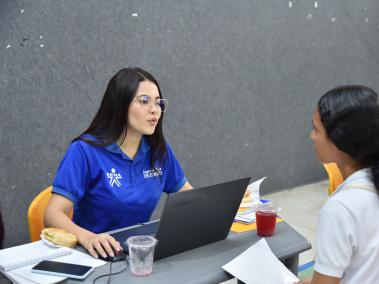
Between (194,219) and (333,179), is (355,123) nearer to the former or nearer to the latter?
(194,219)

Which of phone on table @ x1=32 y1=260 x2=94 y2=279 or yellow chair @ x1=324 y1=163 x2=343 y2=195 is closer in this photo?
phone on table @ x1=32 y1=260 x2=94 y2=279

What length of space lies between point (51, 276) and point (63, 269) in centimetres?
4

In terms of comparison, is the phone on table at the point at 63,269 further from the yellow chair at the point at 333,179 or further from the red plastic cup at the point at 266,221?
the yellow chair at the point at 333,179

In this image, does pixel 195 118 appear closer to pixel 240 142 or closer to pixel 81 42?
pixel 240 142

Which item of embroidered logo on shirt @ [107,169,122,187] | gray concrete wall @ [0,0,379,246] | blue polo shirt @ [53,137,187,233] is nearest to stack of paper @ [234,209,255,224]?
blue polo shirt @ [53,137,187,233]

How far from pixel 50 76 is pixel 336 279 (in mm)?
2225

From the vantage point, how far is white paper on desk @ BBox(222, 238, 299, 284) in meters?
1.27

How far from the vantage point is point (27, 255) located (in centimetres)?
133

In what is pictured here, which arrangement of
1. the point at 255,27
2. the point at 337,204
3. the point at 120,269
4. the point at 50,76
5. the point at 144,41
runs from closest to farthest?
1. the point at 337,204
2. the point at 120,269
3. the point at 50,76
4. the point at 144,41
5. the point at 255,27

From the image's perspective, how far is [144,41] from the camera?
3160mm

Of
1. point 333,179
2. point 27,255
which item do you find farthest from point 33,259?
point 333,179

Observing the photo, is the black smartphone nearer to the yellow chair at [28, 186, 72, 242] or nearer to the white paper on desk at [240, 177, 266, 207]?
the yellow chair at [28, 186, 72, 242]

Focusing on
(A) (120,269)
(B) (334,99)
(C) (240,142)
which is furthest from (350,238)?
(C) (240,142)

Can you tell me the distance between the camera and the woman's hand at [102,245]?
1.35 m
